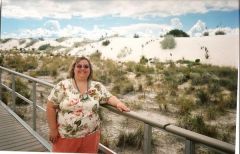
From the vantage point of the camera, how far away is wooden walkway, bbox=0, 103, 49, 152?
287cm

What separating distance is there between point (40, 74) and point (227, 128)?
7503 mm

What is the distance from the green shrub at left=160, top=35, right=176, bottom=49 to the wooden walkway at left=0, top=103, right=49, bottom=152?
19.1 metres

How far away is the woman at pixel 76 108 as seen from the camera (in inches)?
78.8

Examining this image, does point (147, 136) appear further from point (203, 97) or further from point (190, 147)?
point (203, 97)

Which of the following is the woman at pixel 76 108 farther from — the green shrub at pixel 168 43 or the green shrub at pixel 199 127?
the green shrub at pixel 168 43

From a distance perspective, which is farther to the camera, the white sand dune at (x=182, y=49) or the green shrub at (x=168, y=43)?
the green shrub at (x=168, y=43)

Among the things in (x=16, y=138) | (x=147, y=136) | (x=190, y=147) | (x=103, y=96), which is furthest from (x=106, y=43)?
(x=190, y=147)

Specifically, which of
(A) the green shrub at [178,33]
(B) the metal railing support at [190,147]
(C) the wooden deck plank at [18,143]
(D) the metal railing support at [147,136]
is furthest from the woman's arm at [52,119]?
(A) the green shrub at [178,33]

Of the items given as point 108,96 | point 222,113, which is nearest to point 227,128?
point 222,113

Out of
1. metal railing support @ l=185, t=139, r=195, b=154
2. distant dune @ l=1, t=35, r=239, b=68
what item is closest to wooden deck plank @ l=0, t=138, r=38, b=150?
metal railing support @ l=185, t=139, r=195, b=154

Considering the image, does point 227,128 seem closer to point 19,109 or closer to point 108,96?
point 19,109

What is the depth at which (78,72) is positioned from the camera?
2.03m

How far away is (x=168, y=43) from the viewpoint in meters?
22.8

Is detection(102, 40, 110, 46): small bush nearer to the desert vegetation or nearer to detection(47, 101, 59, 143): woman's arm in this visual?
the desert vegetation
